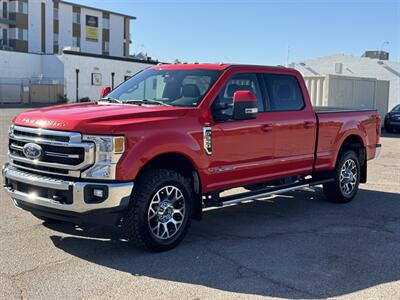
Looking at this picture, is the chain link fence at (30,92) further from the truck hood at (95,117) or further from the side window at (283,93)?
the truck hood at (95,117)

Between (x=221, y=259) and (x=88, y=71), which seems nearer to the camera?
(x=221, y=259)

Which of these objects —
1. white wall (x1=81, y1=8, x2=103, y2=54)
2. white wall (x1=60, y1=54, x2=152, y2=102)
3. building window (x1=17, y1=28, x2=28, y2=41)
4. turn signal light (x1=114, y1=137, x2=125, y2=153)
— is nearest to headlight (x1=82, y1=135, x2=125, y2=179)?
turn signal light (x1=114, y1=137, x2=125, y2=153)

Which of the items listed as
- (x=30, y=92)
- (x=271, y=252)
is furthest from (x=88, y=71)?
(x=271, y=252)

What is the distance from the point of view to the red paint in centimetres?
536

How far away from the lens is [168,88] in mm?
6664

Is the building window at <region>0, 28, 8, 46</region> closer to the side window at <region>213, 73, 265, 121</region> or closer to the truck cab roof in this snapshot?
the truck cab roof

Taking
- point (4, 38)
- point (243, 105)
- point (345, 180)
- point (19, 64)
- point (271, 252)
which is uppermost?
point (4, 38)

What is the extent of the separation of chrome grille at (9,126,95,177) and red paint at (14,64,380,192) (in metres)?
0.09

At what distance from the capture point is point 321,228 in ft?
23.2

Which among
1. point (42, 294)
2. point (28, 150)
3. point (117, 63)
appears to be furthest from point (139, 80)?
point (117, 63)

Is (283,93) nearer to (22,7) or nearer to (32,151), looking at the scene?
(32,151)

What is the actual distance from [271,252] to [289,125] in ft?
7.02

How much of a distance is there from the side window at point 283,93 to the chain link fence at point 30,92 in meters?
44.9

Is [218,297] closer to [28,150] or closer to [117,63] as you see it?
[28,150]
